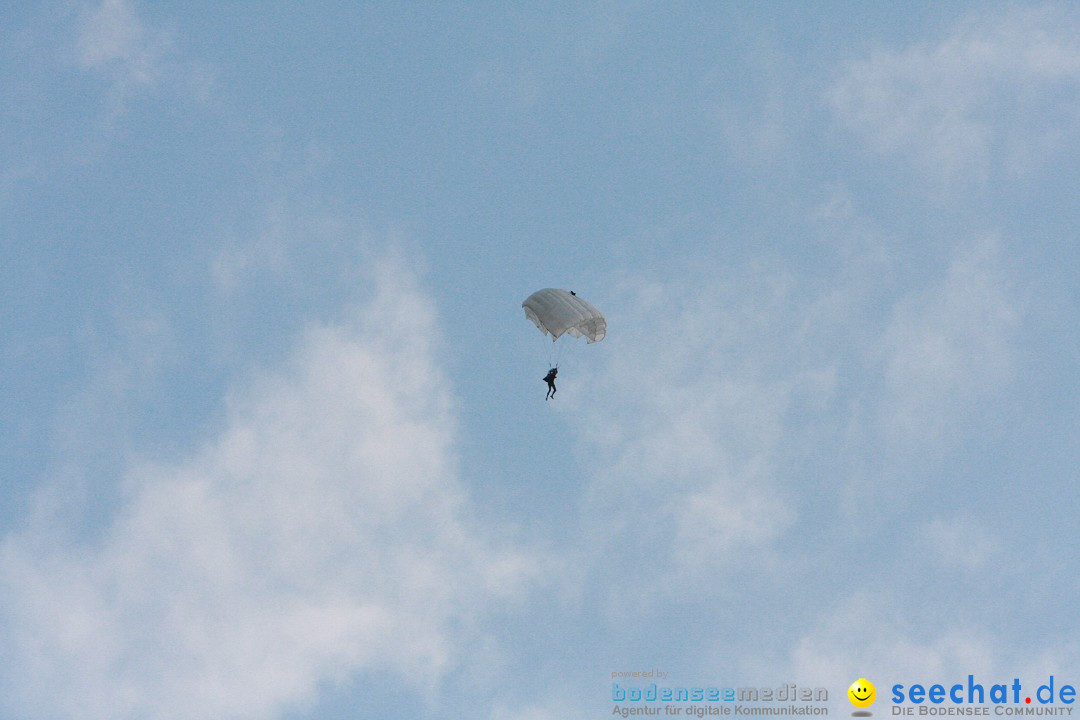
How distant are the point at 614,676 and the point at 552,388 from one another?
17809mm

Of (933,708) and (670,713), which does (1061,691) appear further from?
(670,713)

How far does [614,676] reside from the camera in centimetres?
6400

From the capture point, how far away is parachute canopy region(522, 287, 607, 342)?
65562 mm

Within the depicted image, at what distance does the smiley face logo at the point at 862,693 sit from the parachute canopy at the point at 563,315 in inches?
985

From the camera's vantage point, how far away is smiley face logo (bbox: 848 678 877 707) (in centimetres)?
6184

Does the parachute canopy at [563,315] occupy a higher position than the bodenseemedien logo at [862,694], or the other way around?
the parachute canopy at [563,315]

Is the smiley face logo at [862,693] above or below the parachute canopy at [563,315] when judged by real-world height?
below

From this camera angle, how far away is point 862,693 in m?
62.4

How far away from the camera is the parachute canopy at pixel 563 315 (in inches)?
2581

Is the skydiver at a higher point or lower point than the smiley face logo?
higher

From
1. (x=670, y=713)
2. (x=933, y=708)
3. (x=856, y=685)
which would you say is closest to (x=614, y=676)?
(x=670, y=713)

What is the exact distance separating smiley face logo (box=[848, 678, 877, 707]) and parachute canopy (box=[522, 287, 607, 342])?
25016 millimetres

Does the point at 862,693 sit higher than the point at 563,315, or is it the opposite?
the point at 563,315

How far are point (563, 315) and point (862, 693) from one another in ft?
90.3
